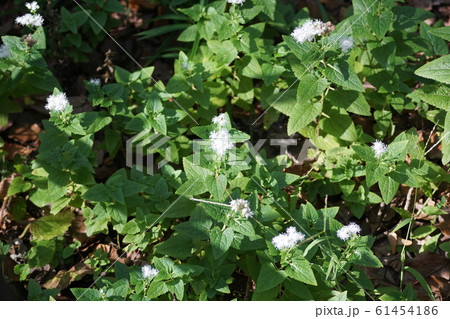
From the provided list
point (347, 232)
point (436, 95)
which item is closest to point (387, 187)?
point (347, 232)

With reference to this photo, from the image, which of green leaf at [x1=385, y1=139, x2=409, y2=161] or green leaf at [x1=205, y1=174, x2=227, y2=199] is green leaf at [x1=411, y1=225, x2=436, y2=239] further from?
green leaf at [x1=205, y1=174, x2=227, y2=199]

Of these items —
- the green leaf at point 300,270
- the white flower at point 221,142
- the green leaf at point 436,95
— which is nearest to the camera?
the green leaf at point 300,270

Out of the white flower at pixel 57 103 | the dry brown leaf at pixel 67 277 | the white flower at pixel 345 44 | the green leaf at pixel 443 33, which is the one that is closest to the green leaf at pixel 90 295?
the dry brown leaf at pixel 67 277

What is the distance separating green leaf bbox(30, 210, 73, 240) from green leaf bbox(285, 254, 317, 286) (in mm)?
1470

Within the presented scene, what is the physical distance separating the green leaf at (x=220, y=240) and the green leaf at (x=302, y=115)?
0.81 meters

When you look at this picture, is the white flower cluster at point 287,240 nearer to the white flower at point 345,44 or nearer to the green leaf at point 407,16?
the white flower at point 345,44

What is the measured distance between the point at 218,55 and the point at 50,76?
1042 millimetres

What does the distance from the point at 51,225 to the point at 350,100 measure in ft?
6.29

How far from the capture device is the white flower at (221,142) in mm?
2596

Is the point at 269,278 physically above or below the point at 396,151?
below

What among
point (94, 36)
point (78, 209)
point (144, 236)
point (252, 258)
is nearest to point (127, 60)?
point (94, 36)

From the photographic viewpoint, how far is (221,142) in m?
2.60

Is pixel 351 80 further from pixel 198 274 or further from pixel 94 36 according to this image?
pixel 94 36

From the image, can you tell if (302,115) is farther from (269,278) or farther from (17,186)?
(17,186)
